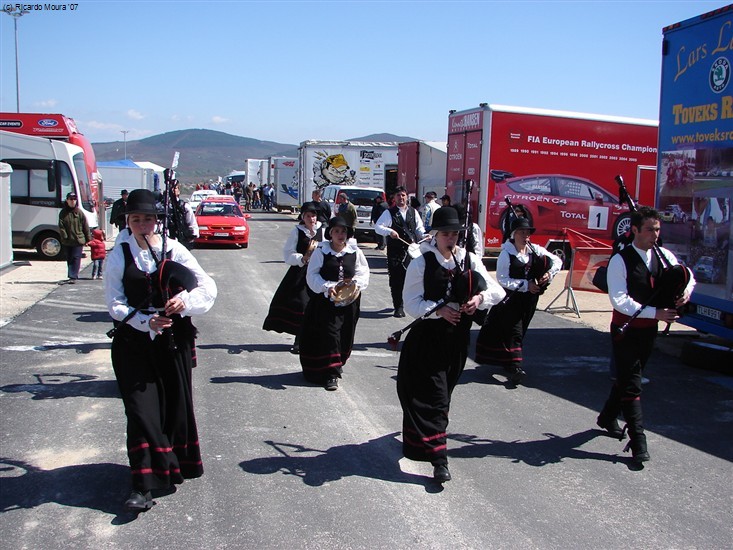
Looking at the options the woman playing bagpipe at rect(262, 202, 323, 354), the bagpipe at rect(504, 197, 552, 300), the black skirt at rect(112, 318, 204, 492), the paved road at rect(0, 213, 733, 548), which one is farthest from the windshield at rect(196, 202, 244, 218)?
the black skirt at rect(112, 318, 204, 492)

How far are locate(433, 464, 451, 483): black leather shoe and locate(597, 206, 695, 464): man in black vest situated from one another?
1511mm

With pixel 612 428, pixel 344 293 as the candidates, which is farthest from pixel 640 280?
pixel 344 293

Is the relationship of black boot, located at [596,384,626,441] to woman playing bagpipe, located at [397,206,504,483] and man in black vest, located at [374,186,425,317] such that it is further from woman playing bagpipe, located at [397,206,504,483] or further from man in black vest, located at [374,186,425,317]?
man in black vest, located at [374,186,425,317]

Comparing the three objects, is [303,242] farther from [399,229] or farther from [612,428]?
[612,428]

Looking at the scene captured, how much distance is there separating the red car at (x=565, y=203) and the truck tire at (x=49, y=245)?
10763 mm

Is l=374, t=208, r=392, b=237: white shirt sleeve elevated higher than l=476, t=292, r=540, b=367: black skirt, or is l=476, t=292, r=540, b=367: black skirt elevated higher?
l=374, t=208, r=392, b=237: white shirt sleeve

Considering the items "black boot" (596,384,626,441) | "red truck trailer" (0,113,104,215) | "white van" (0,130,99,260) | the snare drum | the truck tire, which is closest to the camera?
"black boot" (596,384,626,441)

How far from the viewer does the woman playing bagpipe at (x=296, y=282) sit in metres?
8.59

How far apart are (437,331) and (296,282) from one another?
385 centimetres

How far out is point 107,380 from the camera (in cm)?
736

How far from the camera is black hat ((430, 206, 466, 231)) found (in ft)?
16.2

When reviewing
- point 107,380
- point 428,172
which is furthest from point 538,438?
point 428,172

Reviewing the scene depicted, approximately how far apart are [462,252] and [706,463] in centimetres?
245

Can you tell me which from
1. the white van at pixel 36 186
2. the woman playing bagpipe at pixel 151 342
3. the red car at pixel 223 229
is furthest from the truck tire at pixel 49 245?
the woman playing bagpipe at pixel 151 342
